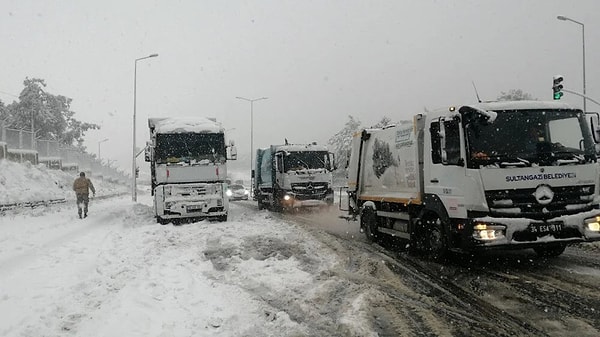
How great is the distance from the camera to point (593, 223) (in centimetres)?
754

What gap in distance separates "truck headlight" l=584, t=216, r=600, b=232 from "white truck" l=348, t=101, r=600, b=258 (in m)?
0.02

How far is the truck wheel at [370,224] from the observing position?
11500 mm

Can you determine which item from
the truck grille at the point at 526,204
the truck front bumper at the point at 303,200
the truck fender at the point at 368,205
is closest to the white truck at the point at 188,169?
the truck front bumper at the point at 303,200

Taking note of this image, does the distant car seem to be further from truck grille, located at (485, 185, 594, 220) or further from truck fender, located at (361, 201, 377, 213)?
truck grille, located at (485, 185, 594, 220)

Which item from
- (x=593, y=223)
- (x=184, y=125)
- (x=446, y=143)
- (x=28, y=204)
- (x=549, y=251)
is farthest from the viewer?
(x=28, y=204)

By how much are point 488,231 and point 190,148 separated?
11235 millimetres

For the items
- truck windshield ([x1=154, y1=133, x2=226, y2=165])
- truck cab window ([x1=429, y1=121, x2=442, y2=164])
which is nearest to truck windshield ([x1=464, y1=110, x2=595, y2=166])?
truck cab window ([x1=429, y1=121, x2=442, y2=164])

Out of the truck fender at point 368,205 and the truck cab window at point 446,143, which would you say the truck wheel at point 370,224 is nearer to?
the truck fender at point 368,205

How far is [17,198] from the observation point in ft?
71.1

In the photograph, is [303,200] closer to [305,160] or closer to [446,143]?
[305,160]

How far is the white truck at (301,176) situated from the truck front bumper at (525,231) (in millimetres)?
12689

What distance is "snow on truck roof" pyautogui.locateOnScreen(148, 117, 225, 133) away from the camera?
16.2 meters

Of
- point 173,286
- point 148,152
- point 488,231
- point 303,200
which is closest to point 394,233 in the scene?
point 488,231

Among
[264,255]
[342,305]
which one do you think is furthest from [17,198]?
[342,305]
